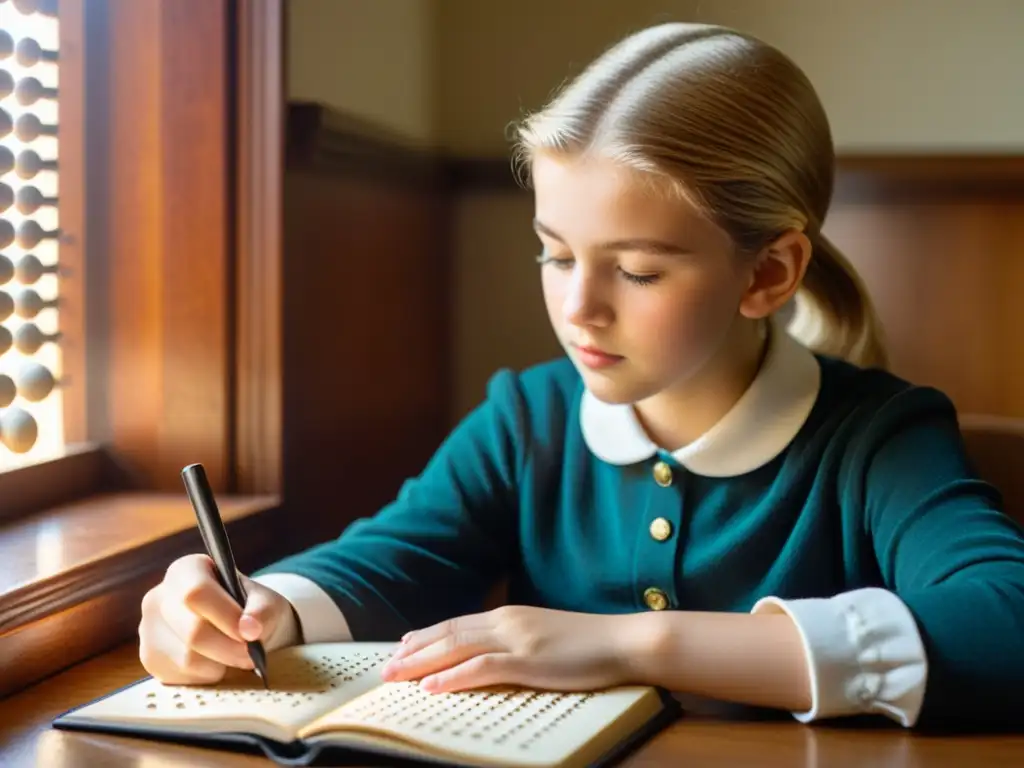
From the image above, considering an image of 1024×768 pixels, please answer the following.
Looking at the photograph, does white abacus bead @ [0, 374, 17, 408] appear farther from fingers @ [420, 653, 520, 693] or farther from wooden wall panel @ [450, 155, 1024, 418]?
wooden wall panel @ [450, 155, 1024, 418]

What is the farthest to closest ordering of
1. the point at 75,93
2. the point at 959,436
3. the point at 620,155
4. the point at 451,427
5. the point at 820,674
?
the point at 451,427, the point at 75,93, the point at 959,436, the point at 620,155, the point at 820,674

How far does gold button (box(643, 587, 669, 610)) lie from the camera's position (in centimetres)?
→ 114

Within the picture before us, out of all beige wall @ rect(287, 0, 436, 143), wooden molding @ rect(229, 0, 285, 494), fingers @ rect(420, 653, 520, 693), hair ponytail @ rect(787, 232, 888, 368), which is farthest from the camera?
beige wall @ rect(287, 0, 436, 143)

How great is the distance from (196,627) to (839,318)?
0.70 m

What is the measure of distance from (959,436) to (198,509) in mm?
653

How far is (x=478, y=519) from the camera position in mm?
1240

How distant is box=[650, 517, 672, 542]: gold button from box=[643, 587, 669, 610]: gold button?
0.15 feet

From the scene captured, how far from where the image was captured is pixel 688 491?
115 centimetres

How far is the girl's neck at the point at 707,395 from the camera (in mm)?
1169

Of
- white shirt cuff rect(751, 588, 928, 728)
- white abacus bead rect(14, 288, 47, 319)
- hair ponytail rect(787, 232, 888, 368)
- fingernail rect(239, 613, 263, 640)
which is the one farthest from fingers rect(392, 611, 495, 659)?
white abacus bead rect(14, 288, 47, 319)

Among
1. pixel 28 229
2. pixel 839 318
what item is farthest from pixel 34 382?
pixel 839 318

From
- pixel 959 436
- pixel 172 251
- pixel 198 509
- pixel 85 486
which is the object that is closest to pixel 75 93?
pixel 172 251

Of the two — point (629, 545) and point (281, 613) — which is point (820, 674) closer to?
point (629, 545)

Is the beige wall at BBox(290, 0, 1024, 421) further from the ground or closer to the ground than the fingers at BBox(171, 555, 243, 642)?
further from the ground
